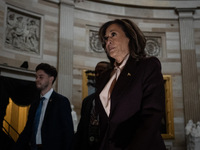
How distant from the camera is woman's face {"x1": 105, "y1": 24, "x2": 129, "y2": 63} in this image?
232 cm

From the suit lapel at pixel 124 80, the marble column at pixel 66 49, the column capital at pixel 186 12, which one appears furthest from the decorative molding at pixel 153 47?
the suit lapel at pixel 124 80

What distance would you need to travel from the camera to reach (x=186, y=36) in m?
15.4

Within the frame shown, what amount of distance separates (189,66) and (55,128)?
12131mm

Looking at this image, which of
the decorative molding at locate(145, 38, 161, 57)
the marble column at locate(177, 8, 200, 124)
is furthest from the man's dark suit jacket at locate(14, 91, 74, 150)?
the decorative molding at locate(145, 38, 161, 57)

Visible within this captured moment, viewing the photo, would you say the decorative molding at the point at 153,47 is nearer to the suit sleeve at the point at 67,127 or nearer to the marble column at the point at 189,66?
the marble column at the point at 189,66

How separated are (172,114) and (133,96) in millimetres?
12995

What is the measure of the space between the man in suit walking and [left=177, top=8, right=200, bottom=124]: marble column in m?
11.2

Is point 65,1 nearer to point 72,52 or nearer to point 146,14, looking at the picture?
point 72,52

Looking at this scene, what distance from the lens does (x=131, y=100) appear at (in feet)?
6.50

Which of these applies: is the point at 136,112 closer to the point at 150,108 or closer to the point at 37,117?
the point at 150,108

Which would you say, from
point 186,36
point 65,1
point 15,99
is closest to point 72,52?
point 65,1

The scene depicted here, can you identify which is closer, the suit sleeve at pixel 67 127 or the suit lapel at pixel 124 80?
the suit lapel at pixel 124 80

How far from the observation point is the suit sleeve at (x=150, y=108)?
6.07 feet

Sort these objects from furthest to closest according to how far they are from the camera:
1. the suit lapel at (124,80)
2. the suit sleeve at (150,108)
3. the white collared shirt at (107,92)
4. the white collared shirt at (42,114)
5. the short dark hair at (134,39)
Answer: the white collared shirt at (42,114)
the short dark hair at (134,39)
the white collared shirt at (107,92)
the suit lapel at (124,80)
the suit sleeve at (150,108)
